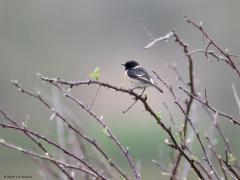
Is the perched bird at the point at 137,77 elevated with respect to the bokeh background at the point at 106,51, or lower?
lower

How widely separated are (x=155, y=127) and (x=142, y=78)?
15.7m

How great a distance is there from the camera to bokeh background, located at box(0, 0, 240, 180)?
20.5m

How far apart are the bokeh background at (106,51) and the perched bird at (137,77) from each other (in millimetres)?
12578

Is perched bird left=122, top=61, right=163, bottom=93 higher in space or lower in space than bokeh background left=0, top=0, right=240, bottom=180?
lower

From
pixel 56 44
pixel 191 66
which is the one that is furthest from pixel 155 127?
pixel 191 66

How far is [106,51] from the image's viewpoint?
1009 inches

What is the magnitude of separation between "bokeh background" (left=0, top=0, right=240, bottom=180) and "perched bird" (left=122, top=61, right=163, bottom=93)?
495 inches

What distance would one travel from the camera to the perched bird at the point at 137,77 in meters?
5.02

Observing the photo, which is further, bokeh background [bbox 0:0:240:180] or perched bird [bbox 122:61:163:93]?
bokeh background [bbox 0:0:240:180]

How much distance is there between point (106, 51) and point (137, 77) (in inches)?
807

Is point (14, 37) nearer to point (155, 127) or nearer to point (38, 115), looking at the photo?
point (38, 115)

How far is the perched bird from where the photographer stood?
5020 mm

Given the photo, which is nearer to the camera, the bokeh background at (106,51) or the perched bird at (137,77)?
the perched bird at (137,77)

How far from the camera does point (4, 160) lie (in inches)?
785
